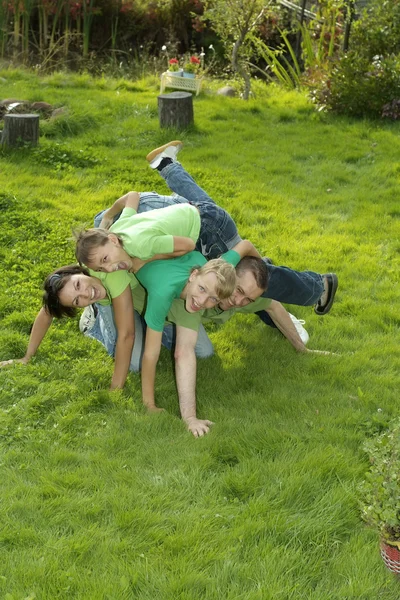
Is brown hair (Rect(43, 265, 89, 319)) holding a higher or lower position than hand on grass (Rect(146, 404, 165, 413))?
higher

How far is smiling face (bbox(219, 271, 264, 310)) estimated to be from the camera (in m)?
4.74

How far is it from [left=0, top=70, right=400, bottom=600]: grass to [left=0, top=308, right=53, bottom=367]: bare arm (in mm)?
62

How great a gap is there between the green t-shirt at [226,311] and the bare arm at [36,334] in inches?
40.1

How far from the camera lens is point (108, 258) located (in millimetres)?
4602

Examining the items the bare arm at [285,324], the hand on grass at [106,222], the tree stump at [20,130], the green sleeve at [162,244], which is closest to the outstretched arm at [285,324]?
the bare arm at [285,324]

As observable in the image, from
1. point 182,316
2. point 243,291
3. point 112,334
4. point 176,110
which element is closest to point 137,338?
point 112,334

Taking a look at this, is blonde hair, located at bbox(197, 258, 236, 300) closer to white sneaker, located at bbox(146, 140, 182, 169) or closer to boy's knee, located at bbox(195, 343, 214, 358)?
boy's knee, located at bbox(195, 343, 214, 358)

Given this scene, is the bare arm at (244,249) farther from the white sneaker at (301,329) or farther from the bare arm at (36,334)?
the bare arm at (36,334)

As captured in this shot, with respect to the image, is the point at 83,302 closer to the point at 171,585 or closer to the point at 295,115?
the point at 171,585

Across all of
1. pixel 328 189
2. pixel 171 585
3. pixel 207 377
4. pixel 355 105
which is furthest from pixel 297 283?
pixel 355 105

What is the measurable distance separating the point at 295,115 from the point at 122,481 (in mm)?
7707

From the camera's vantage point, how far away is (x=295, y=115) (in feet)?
34.8

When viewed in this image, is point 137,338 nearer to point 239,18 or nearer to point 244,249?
point 244,249

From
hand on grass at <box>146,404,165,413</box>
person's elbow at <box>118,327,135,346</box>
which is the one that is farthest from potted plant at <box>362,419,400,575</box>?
person's elbow at <box>118,327,135,346</box>
